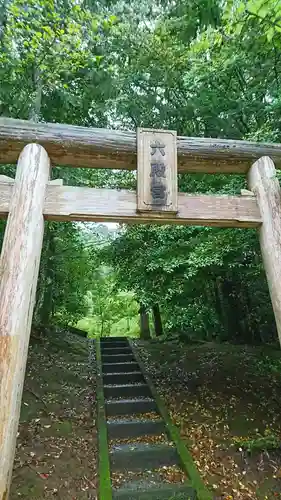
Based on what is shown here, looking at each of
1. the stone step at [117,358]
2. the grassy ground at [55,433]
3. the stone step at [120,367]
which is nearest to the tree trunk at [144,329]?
the stone step at [117,358]

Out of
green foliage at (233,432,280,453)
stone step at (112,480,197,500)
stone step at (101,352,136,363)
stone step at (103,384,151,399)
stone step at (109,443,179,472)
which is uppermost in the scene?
stone step at (101,352,136,363)

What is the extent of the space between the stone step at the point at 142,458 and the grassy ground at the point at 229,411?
15.2 inches

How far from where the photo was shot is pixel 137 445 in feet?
16.5

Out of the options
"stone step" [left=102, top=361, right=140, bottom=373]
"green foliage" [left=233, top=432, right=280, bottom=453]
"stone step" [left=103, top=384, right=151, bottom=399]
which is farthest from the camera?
"stone step" [left=102, top=361, right=140, bottom=373]

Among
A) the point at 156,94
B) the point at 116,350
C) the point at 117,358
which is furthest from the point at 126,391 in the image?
the point at 156,94

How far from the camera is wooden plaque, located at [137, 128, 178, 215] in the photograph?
352 cm

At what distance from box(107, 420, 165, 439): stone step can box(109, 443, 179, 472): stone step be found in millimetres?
625

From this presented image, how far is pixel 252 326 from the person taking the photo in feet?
33.1

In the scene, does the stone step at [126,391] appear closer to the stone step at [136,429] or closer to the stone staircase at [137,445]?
the stone staircase at [137,445]

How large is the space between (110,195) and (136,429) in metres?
4.19

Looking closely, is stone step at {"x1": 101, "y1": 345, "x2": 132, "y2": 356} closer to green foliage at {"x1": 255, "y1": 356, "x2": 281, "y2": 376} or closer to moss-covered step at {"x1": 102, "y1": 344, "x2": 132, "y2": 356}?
moss-covered step at {"x1": 102, "y1": 344, "x2": 132, "y2": 356}

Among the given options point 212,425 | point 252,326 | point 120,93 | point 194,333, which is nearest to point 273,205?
point 212,425

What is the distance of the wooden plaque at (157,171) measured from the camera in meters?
3.52

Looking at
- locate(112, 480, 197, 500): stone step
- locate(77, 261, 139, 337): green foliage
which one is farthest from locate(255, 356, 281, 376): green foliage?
locate(77, 261, 139, 337): green foliage
